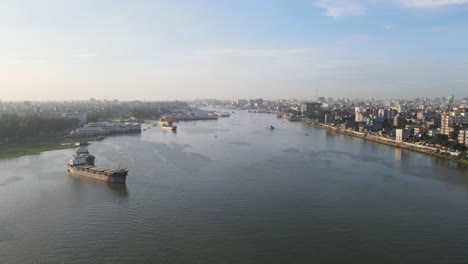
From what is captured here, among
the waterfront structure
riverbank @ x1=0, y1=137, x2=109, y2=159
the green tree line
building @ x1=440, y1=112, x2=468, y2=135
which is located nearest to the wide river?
riverbank @ x1=0, y1=137, x2=109, y2=159

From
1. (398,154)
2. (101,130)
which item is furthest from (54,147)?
(398,154)

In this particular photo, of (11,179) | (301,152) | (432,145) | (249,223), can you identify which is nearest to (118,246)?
(249,223)

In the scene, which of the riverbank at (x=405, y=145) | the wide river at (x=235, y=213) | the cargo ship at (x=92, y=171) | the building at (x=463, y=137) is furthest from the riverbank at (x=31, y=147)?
the building at (x=463, y=137)

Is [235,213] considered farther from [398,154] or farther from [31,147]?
[31,147]

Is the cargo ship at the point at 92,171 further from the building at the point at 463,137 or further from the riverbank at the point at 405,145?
the building at the point at 463,137

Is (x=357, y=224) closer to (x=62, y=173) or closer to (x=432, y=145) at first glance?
(x=62, y=173)

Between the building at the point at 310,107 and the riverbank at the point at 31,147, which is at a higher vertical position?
the building at the point at 310,107

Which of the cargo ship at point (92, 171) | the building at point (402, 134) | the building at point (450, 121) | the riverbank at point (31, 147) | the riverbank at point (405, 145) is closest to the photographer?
the cargo ship at point (92, 171)
